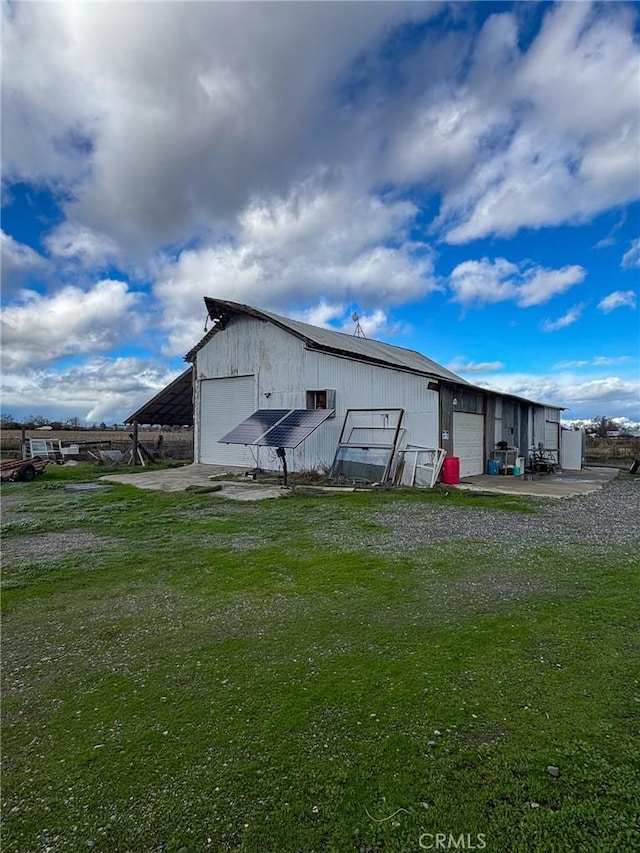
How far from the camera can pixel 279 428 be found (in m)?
13.7

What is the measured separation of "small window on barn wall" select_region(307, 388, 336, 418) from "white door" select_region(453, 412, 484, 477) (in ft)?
13.2

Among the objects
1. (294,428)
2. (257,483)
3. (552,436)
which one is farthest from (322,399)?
(552,436)

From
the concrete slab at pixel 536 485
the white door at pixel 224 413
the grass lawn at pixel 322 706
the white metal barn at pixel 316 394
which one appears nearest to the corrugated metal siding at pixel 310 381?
the white metal barn at pixel 316 394

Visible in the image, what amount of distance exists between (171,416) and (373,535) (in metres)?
17.2

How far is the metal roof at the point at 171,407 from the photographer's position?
804 inches

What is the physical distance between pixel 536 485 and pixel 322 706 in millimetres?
12620

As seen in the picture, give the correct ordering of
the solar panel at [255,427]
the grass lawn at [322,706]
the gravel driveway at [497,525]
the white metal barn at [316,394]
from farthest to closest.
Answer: the white metal barn at [316,394] < the solar panel at [255,427] < the gravel driveway at [497,525] < the grass lawn at [322,706]

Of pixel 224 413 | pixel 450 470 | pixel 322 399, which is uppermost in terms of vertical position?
pixel 322 399

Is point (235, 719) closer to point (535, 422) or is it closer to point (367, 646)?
point (367, 646)

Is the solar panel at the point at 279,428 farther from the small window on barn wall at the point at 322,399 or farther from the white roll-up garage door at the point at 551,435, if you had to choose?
the white roll-up garage door at the point at 551,435

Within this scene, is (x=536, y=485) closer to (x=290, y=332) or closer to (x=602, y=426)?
(x=290, y=332)

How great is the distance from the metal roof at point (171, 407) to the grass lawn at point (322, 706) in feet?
50.9

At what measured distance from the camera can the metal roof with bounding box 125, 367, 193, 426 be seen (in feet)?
67.0

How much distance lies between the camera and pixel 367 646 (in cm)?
344
